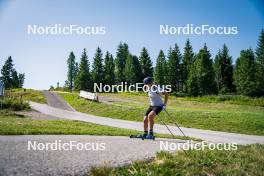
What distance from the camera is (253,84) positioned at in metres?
71.6

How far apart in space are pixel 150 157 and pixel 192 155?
1.13 metres

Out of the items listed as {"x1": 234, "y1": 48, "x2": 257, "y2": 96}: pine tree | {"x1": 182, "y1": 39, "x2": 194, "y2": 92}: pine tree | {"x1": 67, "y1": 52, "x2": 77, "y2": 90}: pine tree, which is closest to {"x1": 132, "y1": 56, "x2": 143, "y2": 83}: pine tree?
{"x1": 182, "y1": 39, "x2": 194, "y2": 92}: pine tree

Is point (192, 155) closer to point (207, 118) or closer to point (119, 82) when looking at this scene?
point (207, 118)

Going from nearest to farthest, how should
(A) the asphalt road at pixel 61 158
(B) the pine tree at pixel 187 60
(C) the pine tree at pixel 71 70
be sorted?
(A) the asphalt road at pixel 61 158 < (B) the pine tree at pixel 187 60 < (C) the pine tree at pixel 71 70

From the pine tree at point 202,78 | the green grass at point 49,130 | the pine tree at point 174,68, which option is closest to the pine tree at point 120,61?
the pine tree at point 174,68

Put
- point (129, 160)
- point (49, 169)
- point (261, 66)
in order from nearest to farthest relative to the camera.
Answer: point (49, 169) < point (129, 160) < point (261, 66)

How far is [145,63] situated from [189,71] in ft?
43.9

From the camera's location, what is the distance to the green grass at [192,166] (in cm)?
578

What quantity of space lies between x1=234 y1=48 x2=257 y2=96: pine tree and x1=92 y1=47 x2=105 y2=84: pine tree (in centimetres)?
3891

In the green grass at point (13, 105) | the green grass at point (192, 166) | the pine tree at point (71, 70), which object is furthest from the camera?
the pine tree at point (71, 70)

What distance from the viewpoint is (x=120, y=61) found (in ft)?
318

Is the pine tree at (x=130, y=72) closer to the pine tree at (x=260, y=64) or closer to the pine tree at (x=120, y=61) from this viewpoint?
the pine tree at (x=120, y=61)

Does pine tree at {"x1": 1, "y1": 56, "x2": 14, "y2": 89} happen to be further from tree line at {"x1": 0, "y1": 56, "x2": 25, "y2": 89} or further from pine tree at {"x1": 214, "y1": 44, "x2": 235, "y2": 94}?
pine tree at {"x1": 214, "y1": 44, "x2": 235, "y2": 94}

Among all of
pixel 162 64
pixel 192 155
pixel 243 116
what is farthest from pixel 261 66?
pixel 192 155
